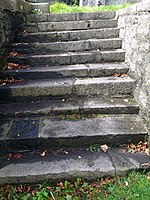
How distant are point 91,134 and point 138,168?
68 centimetres

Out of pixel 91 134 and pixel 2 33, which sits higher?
pixel 2 33

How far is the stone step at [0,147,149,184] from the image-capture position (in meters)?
2.51

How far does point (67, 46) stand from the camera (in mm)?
4379

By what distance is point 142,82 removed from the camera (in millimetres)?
3105

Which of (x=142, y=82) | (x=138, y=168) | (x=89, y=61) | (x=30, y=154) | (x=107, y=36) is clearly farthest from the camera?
(x=107, y=36)

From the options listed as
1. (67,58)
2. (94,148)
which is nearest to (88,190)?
(94,148)

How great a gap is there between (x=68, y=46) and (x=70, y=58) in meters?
0.40

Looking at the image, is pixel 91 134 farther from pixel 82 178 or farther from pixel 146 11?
pixel 146 11

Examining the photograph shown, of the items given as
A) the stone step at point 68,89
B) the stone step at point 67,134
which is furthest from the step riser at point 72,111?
the stone step at point 68,89

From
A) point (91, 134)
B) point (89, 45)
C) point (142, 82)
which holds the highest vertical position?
point (89, 45)

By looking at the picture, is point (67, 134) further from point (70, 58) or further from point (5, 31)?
point (5, 31)

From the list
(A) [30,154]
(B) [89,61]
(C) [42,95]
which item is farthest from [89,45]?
(A) [30,154]

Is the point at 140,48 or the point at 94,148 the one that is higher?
the point at 140,48

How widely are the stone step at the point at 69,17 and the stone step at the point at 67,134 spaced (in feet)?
9.36
